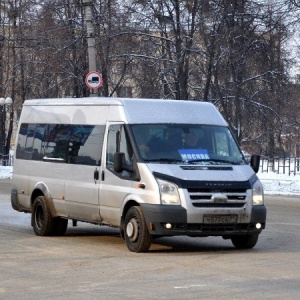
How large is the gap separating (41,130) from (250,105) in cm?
2963

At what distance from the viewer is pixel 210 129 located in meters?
14.7

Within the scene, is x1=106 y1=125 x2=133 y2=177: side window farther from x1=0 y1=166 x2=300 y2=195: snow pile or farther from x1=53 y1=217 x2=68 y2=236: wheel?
x1=0 y1=166 x2=300 y2=195: snow pile

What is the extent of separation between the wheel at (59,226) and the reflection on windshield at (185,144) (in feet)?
8.89

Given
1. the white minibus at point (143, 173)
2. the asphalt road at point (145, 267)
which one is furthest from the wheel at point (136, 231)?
the asphalt road at point (145, 267)

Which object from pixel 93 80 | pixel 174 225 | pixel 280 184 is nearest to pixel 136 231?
pixel 174 225

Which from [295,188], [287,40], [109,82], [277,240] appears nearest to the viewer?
[277,240]

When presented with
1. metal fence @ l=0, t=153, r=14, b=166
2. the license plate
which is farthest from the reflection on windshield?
metal fence @ l=0, t=153, r=14, b=166

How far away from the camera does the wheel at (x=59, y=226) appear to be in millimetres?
16172

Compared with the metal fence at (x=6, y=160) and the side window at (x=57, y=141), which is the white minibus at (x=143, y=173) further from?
the metal fence at (x=6, y=160)

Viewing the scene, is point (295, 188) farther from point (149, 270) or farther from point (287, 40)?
point (149, 270)

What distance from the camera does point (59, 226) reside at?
53.4 feet

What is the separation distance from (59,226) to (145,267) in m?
4.45

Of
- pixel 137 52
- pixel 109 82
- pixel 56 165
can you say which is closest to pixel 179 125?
pixel 56 165

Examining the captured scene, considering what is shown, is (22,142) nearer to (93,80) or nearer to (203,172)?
(203,172)
